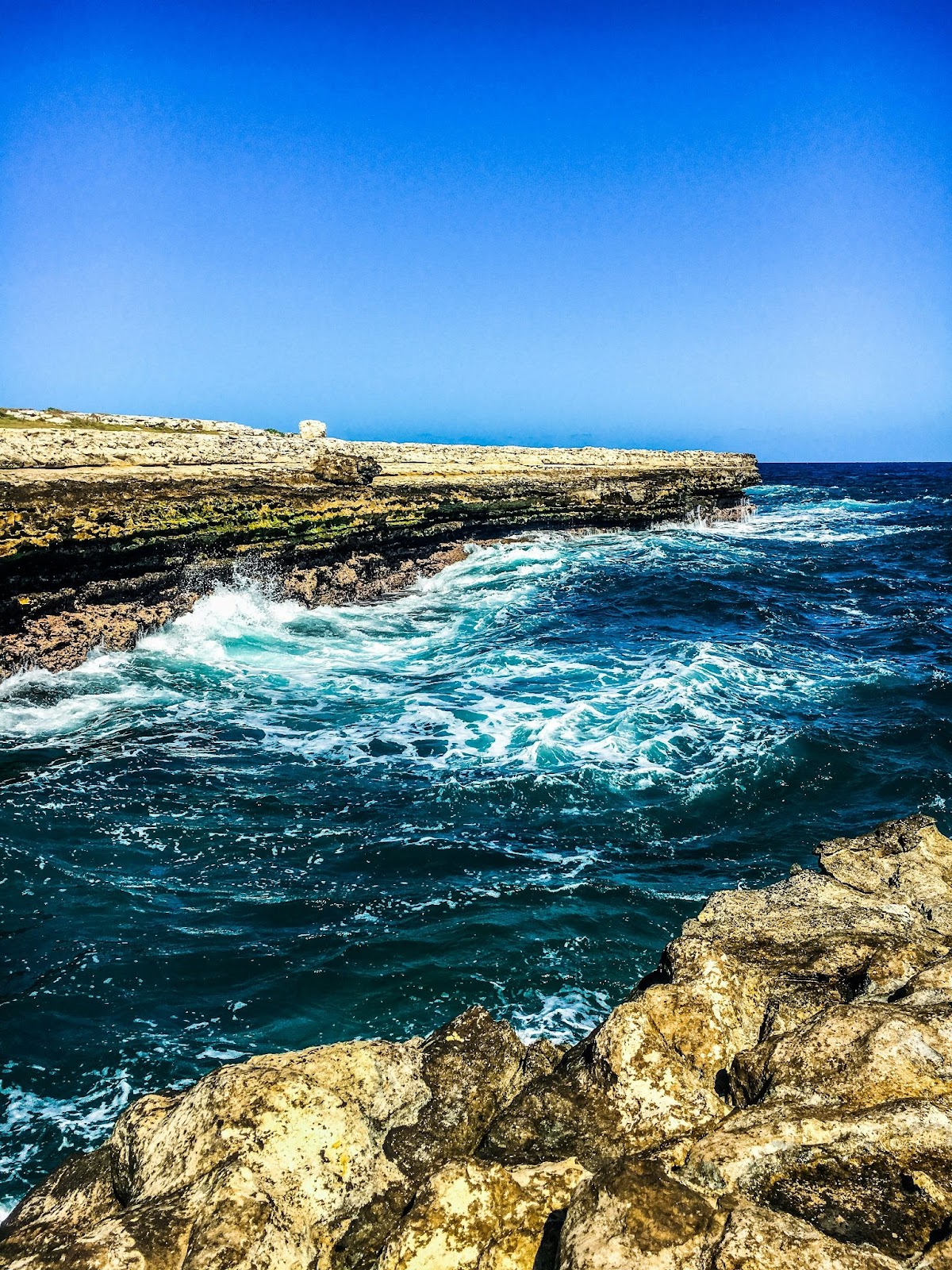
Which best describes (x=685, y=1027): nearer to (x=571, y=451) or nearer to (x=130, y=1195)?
A: (x=130, y=1195)

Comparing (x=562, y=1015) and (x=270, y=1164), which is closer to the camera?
(x=270, y=1164)

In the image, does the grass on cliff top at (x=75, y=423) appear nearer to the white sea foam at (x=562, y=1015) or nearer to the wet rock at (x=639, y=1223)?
the white sea foam at (x=562, y=1015)

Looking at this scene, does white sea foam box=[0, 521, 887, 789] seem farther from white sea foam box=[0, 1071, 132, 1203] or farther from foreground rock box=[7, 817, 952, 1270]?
foreground rock box=[7, 817, 952, 1270]

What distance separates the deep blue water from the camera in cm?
537

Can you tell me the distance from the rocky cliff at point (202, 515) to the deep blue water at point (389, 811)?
102 cm

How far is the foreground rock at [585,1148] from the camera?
96.2 inches

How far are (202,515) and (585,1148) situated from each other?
50.3 feet

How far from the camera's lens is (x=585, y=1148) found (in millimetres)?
3186

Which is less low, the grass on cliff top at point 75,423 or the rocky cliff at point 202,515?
the grass on cliff top at point 75,423

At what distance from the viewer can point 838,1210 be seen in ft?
8.23

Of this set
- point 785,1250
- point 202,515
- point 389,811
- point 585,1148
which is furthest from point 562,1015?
point 202,515

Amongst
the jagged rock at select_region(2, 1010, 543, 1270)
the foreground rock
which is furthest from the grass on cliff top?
the foreground rock

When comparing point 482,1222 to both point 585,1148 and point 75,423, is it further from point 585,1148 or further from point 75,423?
point 75,423

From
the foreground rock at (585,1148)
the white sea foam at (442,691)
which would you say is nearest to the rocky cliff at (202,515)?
the white sea foam at (442,691)
